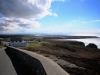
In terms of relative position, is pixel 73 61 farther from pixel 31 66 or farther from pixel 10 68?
pixel 10 68

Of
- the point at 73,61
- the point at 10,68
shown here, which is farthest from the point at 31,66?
the point at 73,61

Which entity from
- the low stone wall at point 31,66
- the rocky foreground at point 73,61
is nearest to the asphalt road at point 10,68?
the low stone wall at point 31,66

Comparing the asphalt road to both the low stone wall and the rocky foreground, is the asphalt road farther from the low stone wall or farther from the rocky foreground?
the rocky foreground

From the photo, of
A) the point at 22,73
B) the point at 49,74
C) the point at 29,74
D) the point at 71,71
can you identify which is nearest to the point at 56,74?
the point at 49,74

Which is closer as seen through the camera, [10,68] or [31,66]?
[31,66]

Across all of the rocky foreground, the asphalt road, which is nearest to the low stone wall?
the asphalt road

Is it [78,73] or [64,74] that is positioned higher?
[64,74]

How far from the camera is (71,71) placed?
6.06 metres

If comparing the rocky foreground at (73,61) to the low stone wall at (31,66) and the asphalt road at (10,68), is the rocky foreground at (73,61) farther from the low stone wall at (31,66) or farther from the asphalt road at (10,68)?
the asphalt road at (10,68)

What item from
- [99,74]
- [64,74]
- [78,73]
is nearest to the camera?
[64,74]

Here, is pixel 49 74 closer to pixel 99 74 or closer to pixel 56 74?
pixel 56 74

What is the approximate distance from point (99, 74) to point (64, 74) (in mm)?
3719

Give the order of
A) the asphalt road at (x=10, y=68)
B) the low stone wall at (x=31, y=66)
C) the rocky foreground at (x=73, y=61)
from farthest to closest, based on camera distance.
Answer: the asphalt road at (x=10, y=68) → the rocky foreground at (x=73, y=61) → the low stone wall at (x=31, y=66)

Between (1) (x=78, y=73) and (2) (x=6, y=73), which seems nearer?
(1) (x=78, y=73)
